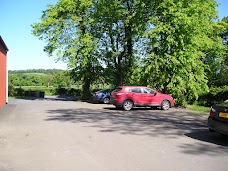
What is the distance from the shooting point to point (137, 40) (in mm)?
29047

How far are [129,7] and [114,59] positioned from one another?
19.5ft

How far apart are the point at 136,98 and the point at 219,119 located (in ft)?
36.7

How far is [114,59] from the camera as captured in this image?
33.2 meters

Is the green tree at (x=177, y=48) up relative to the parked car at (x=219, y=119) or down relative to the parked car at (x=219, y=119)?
up

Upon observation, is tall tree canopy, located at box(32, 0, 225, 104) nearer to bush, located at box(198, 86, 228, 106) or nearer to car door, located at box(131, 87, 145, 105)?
bush, located at box(198, 86, 228, 106)

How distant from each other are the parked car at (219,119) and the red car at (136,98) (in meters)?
10.6

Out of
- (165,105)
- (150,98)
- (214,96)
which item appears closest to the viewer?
(150,98)

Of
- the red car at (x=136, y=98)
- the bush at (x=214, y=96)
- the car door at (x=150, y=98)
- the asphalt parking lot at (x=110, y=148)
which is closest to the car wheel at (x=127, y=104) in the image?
the red car at (x=136, y=98)

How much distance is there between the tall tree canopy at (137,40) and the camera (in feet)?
79.6

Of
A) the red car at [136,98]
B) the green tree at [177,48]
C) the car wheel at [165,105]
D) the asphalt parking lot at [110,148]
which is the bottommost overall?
the asphalt parking lot at [110,148]

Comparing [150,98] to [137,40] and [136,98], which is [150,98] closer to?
[136,98]

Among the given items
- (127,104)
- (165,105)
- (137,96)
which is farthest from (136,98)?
(165,105)

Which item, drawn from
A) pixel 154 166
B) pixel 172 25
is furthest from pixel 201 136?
pixel 172 25

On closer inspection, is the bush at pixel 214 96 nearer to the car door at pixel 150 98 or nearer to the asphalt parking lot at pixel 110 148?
the car door at pixel 150 98
